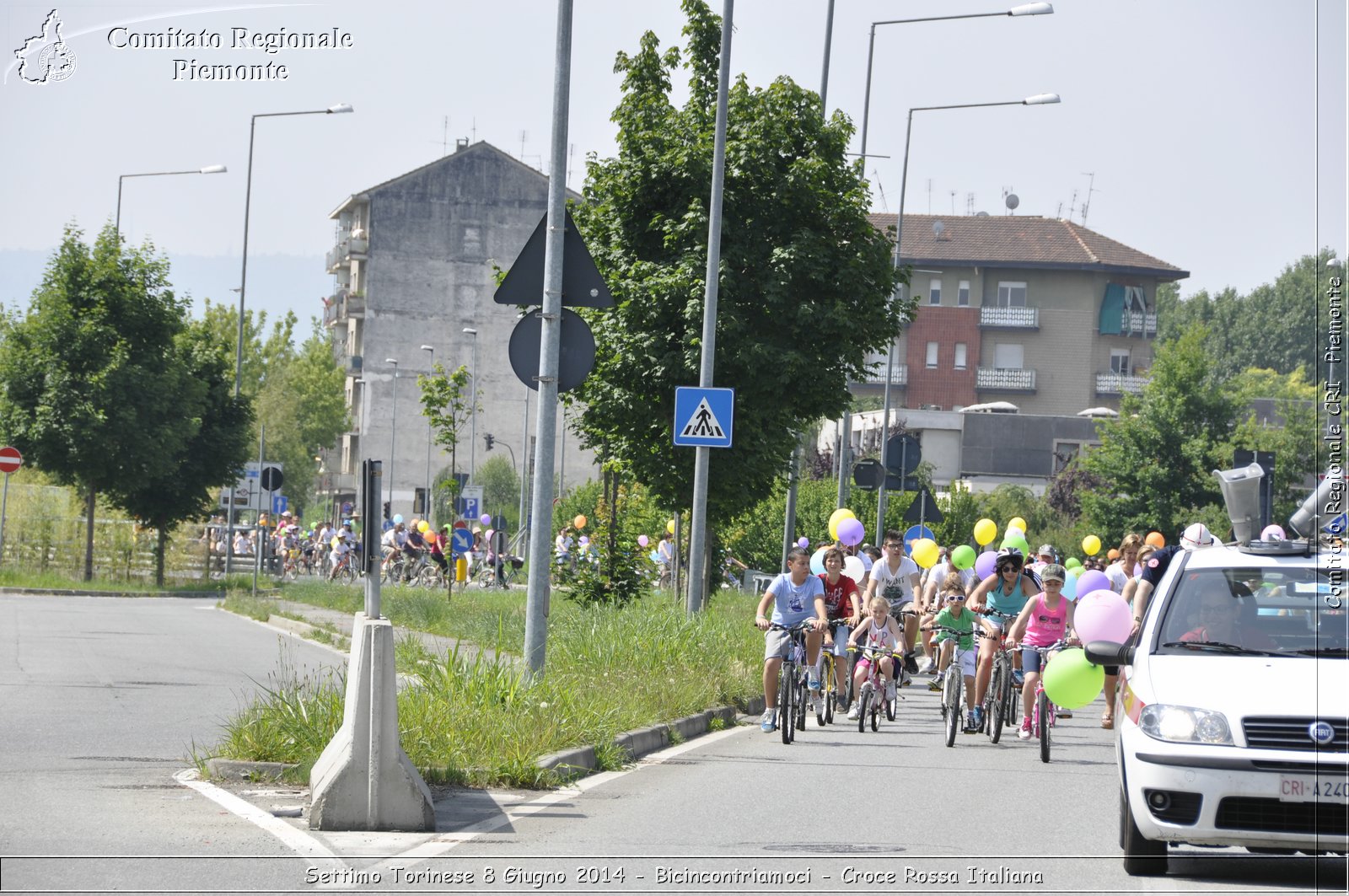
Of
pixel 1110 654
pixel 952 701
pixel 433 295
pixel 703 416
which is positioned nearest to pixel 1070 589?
pixel 703 416

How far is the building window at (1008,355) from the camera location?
8975 cm

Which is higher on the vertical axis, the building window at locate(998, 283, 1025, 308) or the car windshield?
the building window at locate(998, 283, 1025, 308)

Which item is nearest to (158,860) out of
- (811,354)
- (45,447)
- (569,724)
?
(569,724)

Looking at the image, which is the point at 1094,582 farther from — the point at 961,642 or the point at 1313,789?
the point at 1313,789

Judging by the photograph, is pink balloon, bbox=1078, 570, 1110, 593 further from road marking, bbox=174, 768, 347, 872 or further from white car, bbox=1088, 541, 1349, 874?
road marking, bbox=174, 768, 347, 872

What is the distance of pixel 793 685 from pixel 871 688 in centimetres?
141

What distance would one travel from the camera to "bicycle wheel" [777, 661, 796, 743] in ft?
48.1

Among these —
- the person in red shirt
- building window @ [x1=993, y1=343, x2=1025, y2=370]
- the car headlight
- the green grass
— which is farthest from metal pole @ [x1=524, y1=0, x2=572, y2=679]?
building window @ [x1=993, y1=343, x2=1025, y2=370]

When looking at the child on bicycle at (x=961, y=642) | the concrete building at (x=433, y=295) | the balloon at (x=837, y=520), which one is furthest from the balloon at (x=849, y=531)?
the concrete building at (x=433, y=295)

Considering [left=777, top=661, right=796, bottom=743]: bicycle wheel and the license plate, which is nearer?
the license plate

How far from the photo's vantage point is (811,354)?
77.8ft

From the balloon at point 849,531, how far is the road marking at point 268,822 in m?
10.9

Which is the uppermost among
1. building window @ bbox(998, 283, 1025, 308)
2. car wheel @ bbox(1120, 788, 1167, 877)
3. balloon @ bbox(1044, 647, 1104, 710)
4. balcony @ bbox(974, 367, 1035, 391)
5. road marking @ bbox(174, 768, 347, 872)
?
building window @ bbox(998, 283, 1025, 308)

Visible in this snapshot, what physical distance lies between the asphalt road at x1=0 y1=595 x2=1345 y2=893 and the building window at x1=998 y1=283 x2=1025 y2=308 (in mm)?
76574
